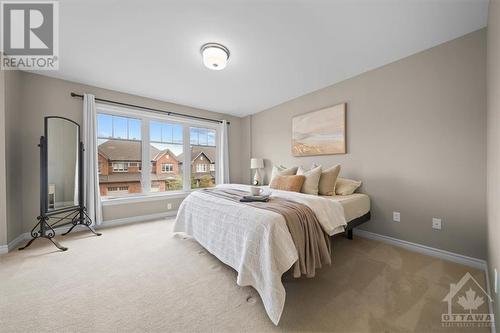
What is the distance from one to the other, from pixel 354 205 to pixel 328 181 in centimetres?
49

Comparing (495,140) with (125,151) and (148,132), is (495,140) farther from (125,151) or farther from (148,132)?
(125,151)

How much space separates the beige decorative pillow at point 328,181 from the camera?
271cm

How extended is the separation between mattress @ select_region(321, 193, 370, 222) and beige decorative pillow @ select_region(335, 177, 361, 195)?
0.09 m

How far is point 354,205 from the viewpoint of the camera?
238cm

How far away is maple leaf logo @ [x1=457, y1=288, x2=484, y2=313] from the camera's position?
144cm

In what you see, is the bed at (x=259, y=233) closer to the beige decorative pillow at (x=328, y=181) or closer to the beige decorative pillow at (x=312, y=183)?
the beige decorative pillow at (x=328, y=181)

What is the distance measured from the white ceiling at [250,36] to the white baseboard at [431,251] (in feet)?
7.93

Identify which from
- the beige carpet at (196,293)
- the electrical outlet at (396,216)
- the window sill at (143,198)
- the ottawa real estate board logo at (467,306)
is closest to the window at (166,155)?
the window sill at (143,198)

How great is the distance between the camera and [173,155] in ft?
14.0

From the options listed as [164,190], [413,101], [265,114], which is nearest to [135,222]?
[164,190]

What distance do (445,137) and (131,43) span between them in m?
3.78

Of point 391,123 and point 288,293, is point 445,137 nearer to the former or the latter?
point 391,123

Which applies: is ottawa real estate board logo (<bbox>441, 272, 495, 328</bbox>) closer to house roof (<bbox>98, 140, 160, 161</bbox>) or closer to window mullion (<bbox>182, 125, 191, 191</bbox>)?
window mullion (<bbox>182, 125, 191, 191</bbox>)

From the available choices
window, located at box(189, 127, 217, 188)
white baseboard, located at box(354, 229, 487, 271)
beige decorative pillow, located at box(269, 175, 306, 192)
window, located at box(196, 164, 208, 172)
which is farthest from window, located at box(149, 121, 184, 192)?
white baseboard, located at box(354, 229, 487, 271)
